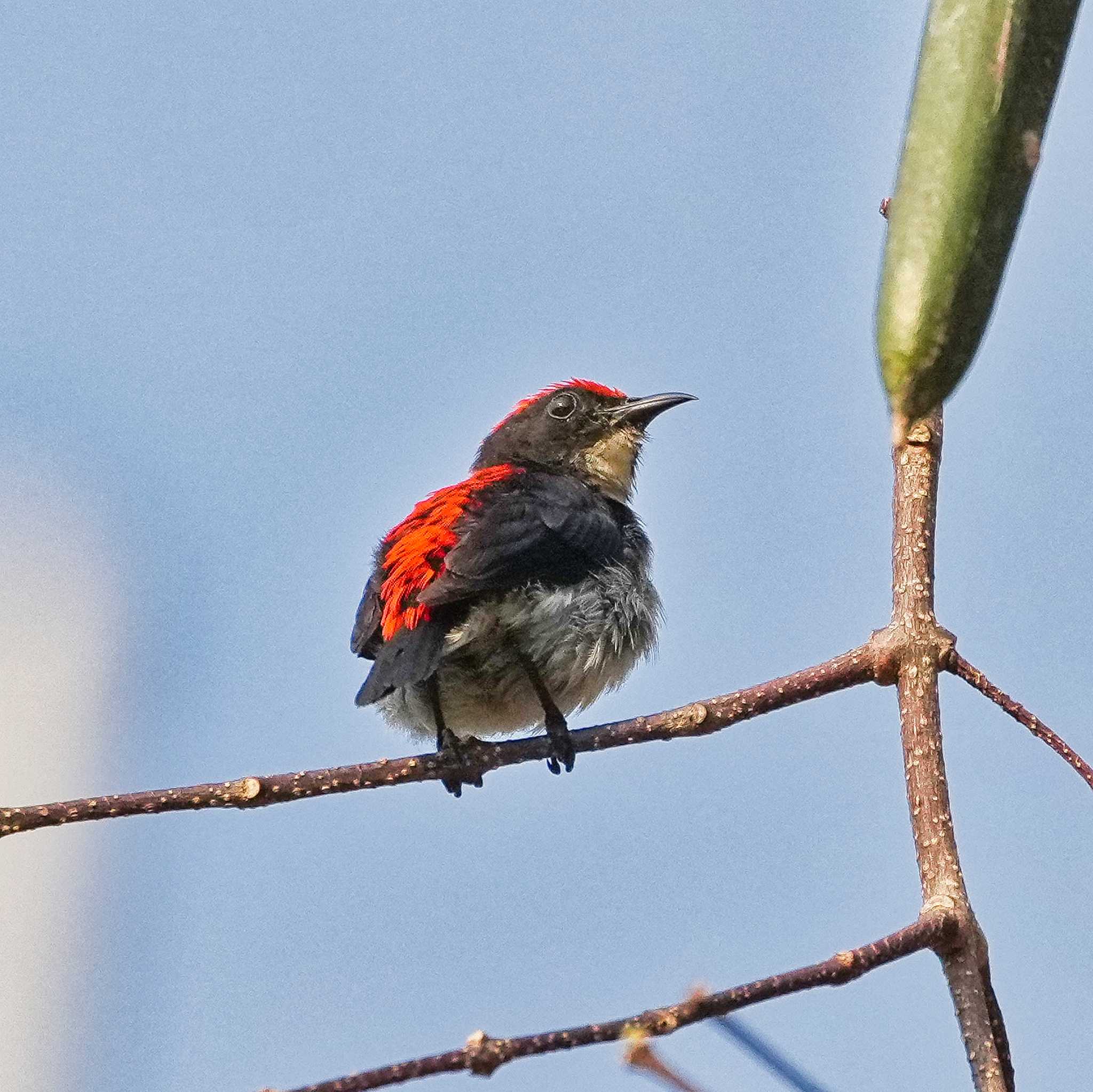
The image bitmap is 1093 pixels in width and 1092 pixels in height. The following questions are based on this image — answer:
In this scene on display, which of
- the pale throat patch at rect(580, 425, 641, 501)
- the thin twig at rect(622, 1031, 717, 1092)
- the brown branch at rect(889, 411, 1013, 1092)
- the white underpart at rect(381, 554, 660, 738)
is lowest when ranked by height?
the thin twig at rect(622, 1031, 717, 1092)

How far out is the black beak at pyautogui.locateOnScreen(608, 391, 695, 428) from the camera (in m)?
6.04

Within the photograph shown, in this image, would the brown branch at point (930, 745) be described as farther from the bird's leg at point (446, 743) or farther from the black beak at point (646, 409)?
the black beak at point (646, 409)

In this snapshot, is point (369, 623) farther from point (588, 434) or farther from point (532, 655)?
point (588, 434)

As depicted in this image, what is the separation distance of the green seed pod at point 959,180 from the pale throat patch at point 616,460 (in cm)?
449

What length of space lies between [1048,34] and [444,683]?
3.37 meters

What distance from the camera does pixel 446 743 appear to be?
4039mm

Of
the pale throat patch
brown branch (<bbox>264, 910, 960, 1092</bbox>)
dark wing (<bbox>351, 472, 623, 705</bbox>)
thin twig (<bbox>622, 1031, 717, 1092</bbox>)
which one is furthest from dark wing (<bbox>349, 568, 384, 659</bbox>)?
thin twig (<bbox>622, 1031, 717, 1092</bbox>)

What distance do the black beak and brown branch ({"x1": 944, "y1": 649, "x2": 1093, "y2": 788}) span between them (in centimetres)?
355

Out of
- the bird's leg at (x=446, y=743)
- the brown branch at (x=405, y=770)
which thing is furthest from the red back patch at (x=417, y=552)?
the brown branch at (x=405, y=770)

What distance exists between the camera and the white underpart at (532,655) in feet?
14.6

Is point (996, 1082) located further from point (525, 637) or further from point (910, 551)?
point (525, 637)

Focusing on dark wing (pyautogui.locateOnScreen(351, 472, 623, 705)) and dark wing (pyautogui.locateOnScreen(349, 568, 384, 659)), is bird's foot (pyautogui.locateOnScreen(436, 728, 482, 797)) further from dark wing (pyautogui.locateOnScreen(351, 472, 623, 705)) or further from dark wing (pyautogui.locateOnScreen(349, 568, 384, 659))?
dark wing (pyautogui.locateOnScreen(349, 568, 384, 659))

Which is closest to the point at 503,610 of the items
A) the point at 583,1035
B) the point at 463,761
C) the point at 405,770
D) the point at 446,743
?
the point at 446,743

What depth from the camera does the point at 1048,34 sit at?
1.38 metres
